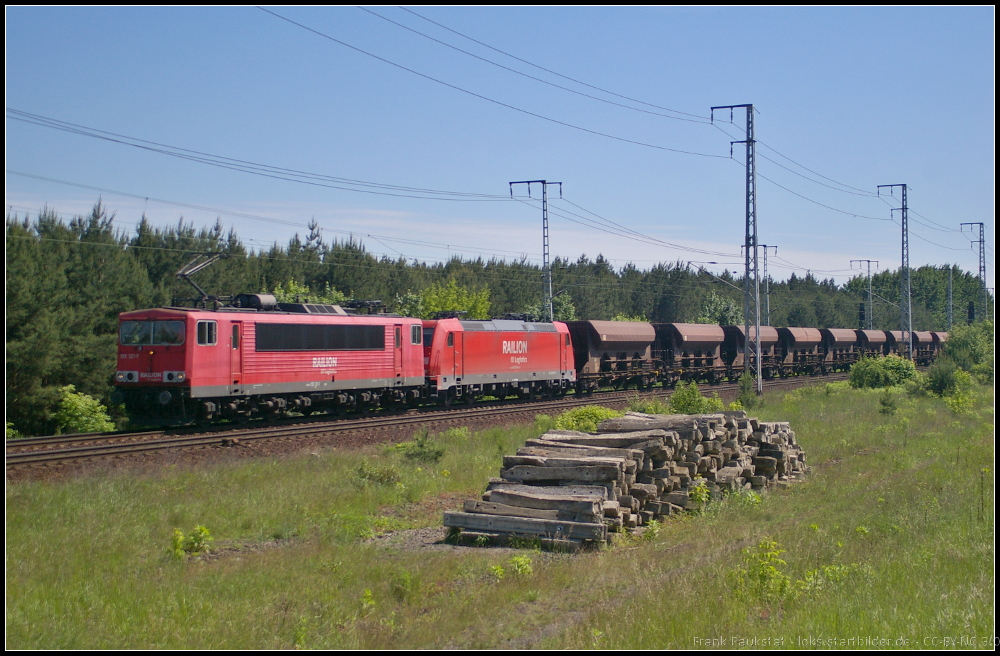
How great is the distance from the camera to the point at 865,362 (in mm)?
42500

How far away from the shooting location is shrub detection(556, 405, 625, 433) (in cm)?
2075

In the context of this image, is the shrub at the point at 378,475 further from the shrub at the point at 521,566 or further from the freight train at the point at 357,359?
the freight train at the point at 357,359

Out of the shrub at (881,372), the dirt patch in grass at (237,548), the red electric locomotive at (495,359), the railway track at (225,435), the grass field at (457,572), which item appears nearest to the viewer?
the grass field at (457,572)

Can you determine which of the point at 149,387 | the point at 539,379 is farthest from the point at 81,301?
the point at 539,379

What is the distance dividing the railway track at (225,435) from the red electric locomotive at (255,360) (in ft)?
3.19

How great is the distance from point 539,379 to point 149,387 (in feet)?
55.1

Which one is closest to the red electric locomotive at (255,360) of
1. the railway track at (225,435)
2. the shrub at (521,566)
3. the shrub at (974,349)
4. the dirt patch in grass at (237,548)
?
the railway track at (225,435)

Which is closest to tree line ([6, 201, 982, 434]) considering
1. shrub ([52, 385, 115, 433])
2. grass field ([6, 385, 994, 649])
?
shrub ([52, 385, 115, 433])

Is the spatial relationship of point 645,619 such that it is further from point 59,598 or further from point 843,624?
point 59,598

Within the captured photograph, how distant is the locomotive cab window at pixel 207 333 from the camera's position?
2116 centimetres

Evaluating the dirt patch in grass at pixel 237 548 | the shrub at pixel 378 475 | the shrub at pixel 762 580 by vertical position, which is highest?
the shrub at pixel 762 580

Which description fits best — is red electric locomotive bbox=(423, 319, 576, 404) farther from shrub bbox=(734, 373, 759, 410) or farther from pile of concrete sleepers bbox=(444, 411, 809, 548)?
pile of concrete sleepers bbox=(444, 411, 809, 548)

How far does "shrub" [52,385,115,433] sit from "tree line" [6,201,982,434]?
51 cm

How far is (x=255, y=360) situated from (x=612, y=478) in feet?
46.9
